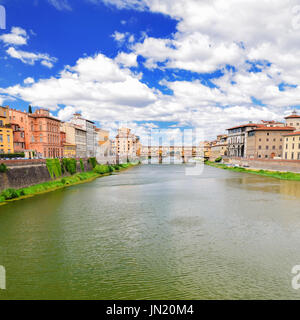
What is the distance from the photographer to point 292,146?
2057 inches

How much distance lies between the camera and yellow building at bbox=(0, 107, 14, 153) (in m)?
38.3

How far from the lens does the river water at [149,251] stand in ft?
27.7

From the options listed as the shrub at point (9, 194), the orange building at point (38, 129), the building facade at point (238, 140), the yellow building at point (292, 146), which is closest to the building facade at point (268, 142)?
the building facade at point (238, 140)

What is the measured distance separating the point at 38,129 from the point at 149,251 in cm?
4723

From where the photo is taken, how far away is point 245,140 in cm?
7688

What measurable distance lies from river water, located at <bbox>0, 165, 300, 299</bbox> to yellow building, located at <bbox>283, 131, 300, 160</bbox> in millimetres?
37137

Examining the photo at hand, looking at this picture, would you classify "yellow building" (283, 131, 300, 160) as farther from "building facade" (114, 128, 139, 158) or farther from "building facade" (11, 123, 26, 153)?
"building facade" (114, 128, 139, 158)

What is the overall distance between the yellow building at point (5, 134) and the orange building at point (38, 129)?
14.4ft

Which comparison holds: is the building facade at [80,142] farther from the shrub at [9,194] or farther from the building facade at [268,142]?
the building facade at [268,142]

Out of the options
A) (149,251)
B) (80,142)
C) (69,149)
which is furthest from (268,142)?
(149,251)

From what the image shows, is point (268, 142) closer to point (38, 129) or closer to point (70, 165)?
point (70, 165)
